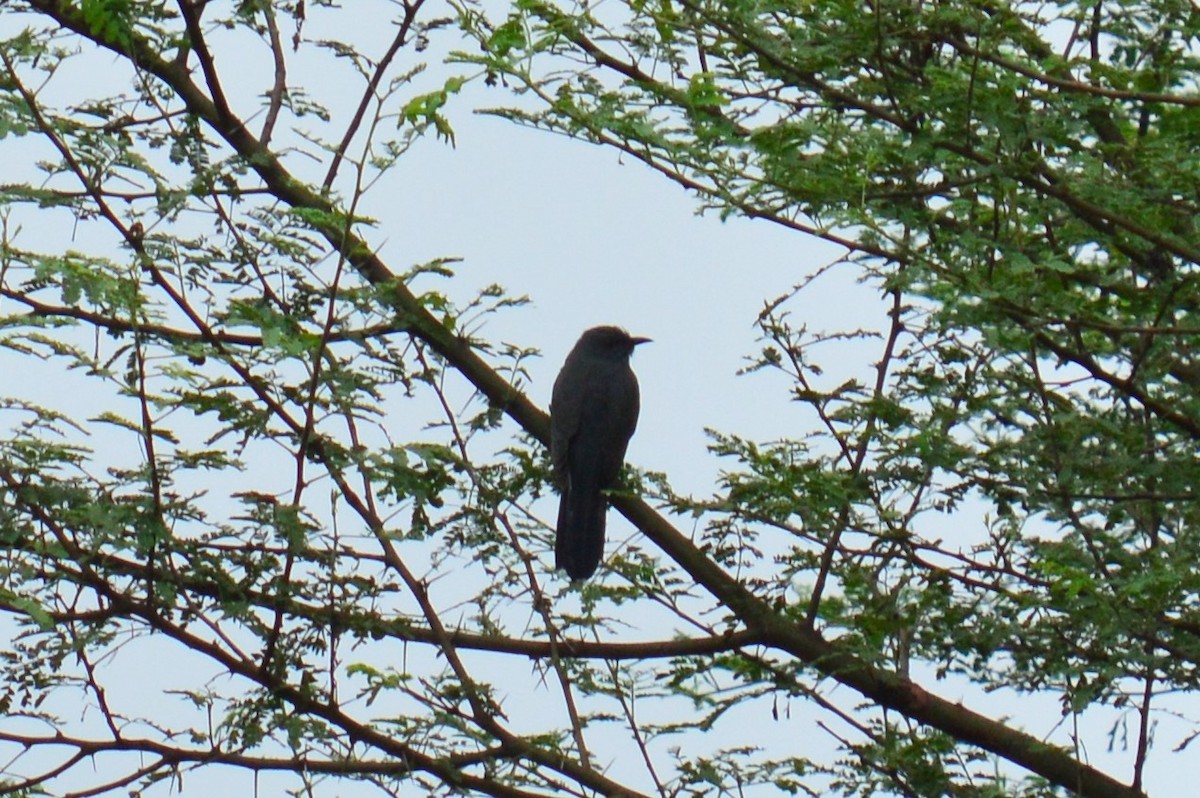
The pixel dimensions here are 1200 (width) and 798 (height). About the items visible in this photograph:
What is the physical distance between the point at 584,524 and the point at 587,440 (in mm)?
439

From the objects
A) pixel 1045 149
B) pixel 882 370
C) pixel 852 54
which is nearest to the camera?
pixel 852 54

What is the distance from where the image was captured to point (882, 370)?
605cm

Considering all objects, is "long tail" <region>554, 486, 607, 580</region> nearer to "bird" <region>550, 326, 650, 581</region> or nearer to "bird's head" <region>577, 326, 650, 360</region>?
"bird" <region>550, 326, 650, 581</region>

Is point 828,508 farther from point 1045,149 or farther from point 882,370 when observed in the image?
point 1045,149

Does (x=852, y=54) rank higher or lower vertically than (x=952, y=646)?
higher

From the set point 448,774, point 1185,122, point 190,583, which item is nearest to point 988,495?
point 1185,122

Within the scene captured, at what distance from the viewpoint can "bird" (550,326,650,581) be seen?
24.5 ft

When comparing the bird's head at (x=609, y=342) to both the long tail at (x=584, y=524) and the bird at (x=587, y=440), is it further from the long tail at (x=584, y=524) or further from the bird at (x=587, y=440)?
the long tail at (x=584, y=524)

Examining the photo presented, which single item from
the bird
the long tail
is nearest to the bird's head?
the bird

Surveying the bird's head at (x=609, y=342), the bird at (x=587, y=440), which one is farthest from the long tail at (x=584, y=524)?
the bird's head at (x=609, y=342)

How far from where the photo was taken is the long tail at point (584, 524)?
7328mm

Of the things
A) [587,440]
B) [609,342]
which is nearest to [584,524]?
[587,440]

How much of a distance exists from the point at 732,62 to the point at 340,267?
1.50 metres

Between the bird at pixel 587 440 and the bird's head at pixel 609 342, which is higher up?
the bird's head at pixel 609 342
